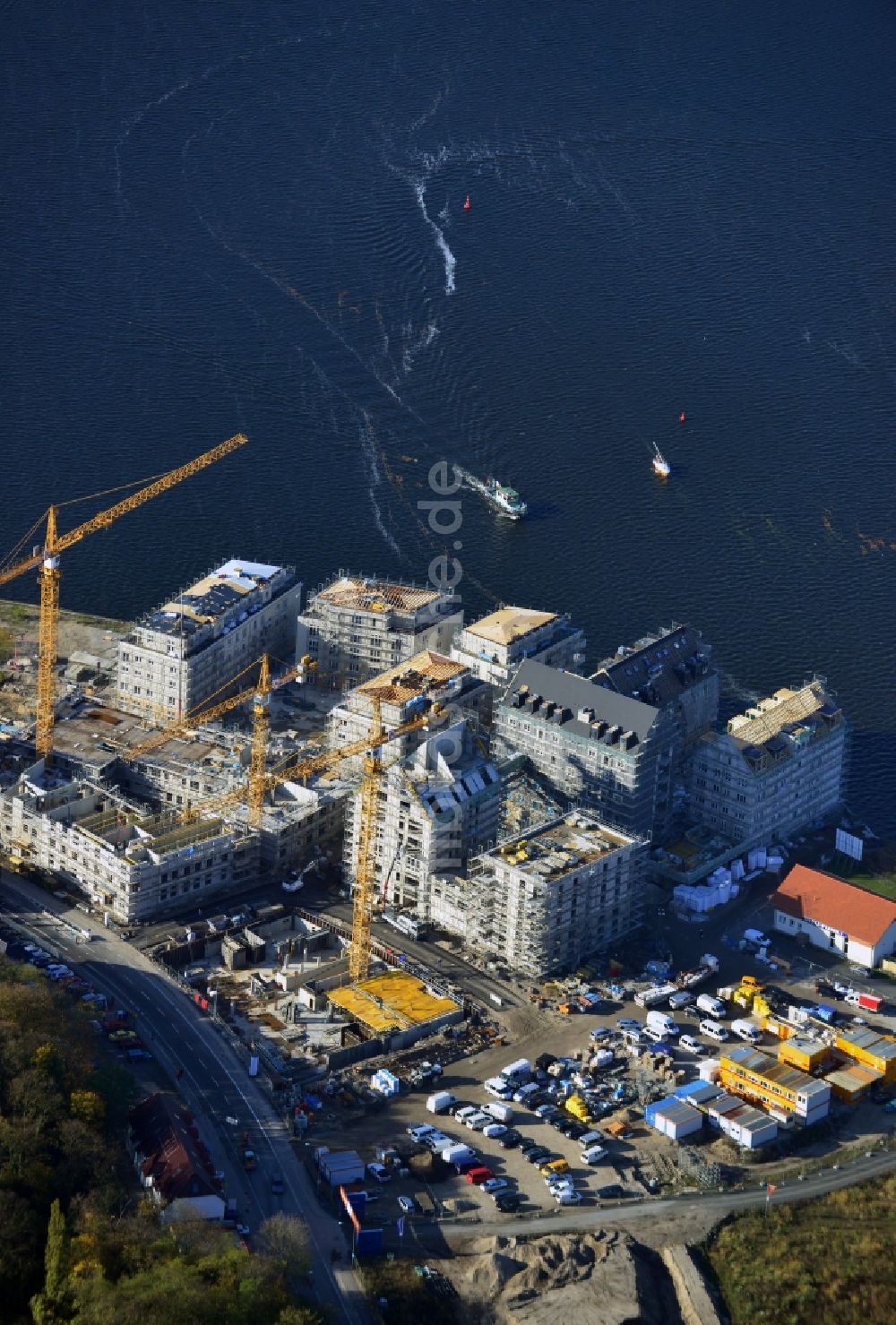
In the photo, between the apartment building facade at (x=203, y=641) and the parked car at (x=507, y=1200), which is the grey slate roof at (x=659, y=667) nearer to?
the apartment building facade at (x=203, y=641)

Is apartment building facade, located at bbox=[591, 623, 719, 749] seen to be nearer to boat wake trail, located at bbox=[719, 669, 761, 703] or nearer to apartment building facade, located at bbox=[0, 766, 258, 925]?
boat wake trail, located at bbox=[719, 669, 761, 703]

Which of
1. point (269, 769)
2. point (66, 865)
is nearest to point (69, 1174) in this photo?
point (66, 865)

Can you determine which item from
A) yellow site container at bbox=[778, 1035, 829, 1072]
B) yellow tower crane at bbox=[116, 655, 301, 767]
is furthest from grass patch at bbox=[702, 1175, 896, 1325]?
yellow tower crane at bbox=[116, 655, 301, 767]

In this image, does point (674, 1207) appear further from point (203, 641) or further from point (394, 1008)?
point (203, 641)

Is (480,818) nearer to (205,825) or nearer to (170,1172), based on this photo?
(205,825)

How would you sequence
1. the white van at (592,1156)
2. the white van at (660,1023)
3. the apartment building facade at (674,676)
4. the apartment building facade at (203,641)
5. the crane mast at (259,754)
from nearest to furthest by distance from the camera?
the white van at (592,1156) < the white van at (660,1023) < the crane mast at (259,754) < the apartment building facade at (674,676) < the apartment building facade at (203,641)

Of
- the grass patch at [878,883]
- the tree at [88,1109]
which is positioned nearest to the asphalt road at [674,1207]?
the tree at [88,1109]
